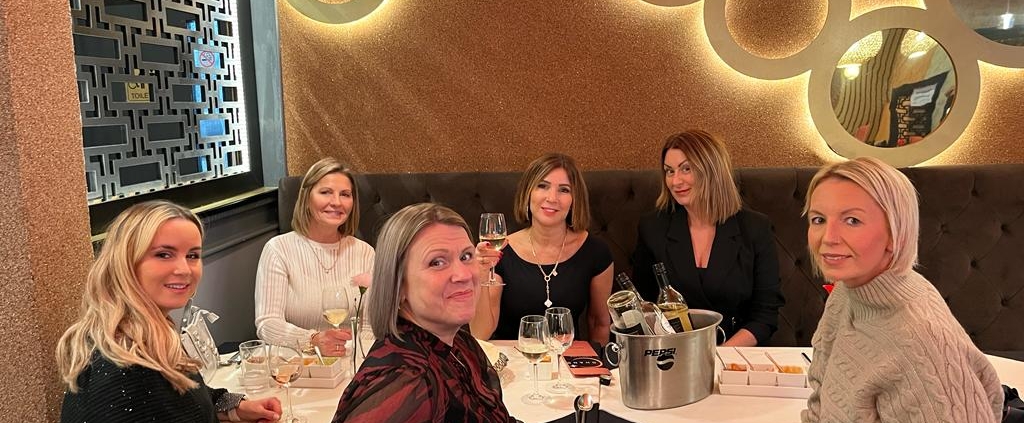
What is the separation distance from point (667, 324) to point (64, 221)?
140 cm

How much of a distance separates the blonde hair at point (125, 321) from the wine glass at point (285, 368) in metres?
0.18

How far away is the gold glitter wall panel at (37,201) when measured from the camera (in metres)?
1.61

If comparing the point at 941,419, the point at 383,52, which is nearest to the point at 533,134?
the point at 383,52

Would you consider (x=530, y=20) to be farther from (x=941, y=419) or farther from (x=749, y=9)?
(x=941, y=419)

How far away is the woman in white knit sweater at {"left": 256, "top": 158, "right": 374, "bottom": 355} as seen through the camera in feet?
9.49

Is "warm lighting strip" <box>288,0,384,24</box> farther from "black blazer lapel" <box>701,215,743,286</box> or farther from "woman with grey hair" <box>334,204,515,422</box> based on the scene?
"woman with grey hair" <box>334,204,515,422</box>

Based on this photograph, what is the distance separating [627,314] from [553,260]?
1108mm

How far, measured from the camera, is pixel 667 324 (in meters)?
1.91

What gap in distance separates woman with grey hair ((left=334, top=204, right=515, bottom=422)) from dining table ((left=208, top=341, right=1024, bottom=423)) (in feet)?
1.40

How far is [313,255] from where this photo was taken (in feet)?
9.86

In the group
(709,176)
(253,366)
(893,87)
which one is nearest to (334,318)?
(253,366)

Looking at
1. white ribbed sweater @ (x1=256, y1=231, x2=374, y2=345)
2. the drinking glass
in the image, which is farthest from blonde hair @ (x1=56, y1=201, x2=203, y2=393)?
white ribbed sweater @ (x1=256, y1=231, x2=374, y2=345)

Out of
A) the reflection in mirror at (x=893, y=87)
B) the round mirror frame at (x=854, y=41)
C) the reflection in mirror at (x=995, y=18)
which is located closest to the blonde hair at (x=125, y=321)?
the round mirror frame at (x=854, y=41)

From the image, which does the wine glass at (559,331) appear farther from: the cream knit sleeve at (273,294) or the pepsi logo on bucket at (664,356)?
the cream knit sleeve at (273,294)
